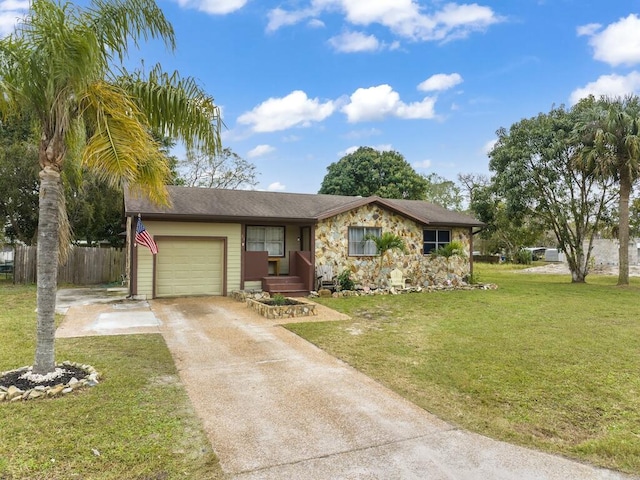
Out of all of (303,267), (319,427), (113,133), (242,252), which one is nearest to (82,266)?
(242,252)

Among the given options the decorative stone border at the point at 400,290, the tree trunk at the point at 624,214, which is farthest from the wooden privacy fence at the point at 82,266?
the tree trunk at the point at 624,214

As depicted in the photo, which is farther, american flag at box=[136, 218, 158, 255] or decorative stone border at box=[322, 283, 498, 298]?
decorative stone border at box=[322, 283, 498, 298]

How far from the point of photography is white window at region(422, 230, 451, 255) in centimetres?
1669

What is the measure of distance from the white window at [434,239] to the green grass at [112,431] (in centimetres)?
1251

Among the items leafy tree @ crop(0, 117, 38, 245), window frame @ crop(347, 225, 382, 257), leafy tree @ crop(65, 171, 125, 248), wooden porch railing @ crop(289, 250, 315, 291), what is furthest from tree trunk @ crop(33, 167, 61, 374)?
leafy tree @ crop(0, 117, 38, 245)

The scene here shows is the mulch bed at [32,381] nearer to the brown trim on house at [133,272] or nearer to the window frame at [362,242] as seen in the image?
the brown trim on house at [133,272]

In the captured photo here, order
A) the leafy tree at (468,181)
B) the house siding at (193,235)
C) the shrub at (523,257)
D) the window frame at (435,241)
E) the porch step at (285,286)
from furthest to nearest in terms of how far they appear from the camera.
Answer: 1. the leafy tree at (468,181)
2. the shrub at (523,257)
3. the window frame at (435,241)
4. the porch step at (285,286)
5. the house siding at (193,235)

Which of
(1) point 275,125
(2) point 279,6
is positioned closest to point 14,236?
(1) point 275,125

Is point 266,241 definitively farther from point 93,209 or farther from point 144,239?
point 93,209

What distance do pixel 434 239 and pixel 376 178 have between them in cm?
1591

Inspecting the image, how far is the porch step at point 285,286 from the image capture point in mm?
13680

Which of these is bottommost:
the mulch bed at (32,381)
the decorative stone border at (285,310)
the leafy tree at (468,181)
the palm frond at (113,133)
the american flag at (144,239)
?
the mulch bed at (32,381)

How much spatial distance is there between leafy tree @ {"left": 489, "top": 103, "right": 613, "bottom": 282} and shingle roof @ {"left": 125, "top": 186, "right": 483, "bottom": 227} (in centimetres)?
444

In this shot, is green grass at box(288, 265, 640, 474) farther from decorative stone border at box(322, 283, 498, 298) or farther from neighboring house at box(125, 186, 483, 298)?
neighboring house at box(125, 186, 483, 298)
